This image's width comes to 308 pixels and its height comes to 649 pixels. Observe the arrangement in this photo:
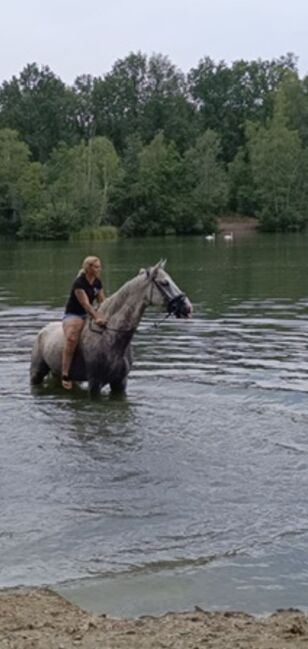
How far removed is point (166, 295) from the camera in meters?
13.2

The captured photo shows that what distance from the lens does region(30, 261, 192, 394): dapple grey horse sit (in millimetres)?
13289

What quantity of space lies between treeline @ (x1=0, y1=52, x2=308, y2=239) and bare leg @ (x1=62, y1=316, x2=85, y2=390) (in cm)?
8268

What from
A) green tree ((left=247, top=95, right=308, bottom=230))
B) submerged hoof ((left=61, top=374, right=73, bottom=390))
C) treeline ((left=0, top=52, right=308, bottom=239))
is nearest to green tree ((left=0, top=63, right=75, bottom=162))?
treeline ((left=0, top=52, right=308, bottom=239))

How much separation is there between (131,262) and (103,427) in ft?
123

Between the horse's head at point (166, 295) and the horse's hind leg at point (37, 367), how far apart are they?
7.71 feet

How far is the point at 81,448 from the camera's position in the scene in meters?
10.7

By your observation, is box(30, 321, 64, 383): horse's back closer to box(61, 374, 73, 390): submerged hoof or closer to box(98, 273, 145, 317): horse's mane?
box(61, 374, 73, 390): submerged hoof

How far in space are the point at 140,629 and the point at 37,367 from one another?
30.7ft

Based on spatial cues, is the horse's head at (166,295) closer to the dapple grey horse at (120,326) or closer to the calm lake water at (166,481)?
the dapple grey horse at (120,326)

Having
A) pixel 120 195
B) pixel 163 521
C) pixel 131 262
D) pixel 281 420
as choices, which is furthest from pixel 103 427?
pixel 120 195

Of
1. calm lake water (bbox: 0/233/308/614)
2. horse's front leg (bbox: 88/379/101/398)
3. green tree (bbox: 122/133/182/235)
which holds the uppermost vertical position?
green tree (bbox: 122/133/182/235)

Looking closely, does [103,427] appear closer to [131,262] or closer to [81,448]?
[81,448]

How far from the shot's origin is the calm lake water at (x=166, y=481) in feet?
A: 22.7

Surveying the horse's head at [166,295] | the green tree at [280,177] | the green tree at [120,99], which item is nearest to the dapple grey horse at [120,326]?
the horse's head at [166,295]
